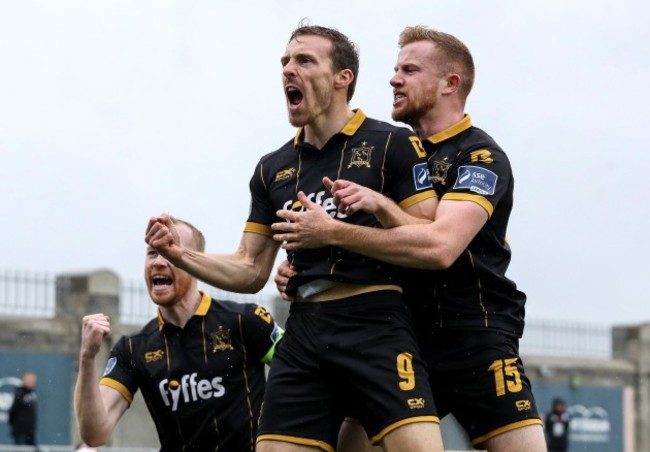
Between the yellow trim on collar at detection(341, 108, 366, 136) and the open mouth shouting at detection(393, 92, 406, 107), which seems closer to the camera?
the yellow trim on collar at detection(341, 108, 366, 136)

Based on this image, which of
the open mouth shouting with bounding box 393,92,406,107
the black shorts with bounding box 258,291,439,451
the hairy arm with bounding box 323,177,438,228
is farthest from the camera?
the open mouth shouting with bounding box 393,92,406,107

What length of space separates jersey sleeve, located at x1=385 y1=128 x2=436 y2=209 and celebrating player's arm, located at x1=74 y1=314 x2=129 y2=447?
1880mm

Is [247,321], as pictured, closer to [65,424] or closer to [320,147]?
[320,147]

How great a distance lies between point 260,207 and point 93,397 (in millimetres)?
1753

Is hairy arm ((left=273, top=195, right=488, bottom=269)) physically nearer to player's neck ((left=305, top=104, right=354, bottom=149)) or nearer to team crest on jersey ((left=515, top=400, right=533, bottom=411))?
player's neck ((left=305, top=104, right=354, bottom=149))

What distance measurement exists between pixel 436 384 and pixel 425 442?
0.69m

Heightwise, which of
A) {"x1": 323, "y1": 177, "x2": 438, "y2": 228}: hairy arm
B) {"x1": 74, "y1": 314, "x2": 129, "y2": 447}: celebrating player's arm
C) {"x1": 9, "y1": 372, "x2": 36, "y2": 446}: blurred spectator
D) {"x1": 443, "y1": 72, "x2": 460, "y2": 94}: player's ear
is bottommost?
{"x1": 9, "y1": 372, "x2": 36, "y2": 446}: blurred spectator

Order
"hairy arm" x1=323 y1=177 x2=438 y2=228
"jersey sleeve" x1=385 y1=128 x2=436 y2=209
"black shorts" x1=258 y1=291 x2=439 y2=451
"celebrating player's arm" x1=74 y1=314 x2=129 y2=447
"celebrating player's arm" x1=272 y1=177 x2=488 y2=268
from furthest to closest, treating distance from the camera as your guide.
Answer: "celebrating player's arm" x1=74 y1=314 x2=129 y2=447 → "jersey sleeve" x1=385 y1=128 x2=436 y2=209 → "black shorts" x1=258 y1=291 x2=439 y2=451 → "celebrating player's arm" x1=272 y1=177 x2=488 y2=268 → "hairy arm" x1=323 y1=177 x2=438 y2=228

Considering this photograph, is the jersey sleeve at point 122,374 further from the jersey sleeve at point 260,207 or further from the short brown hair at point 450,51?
the short brown hair at point 450,51

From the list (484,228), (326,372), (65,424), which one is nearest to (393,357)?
(326,372)

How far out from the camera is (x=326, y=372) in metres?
7.19

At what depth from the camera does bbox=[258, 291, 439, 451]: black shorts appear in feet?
23.1

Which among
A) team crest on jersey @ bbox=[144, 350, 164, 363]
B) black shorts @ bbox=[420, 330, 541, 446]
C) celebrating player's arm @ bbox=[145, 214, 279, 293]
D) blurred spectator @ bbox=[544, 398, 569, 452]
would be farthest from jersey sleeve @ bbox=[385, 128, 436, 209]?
blurred spectator @ bbox=[544, 398, 569, 452]

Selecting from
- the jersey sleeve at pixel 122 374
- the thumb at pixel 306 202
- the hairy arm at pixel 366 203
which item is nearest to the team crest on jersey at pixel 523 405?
the hairy arm at pixel 366 203
